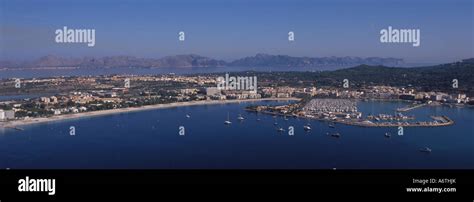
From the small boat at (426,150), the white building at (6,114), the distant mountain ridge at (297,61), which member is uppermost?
the distant mountain ridge at (297,61)

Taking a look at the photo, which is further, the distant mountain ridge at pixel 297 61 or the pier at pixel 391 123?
the distant mountain ridge at pixel 297 61

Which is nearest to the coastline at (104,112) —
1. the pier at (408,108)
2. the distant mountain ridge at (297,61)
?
the pier at (408,108)

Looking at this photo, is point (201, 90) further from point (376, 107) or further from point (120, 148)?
point (120, 148)

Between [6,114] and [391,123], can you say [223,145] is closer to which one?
[391,123]

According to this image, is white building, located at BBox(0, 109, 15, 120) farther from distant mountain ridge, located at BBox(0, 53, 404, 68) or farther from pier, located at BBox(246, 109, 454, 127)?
distant mountain ridge, located at BBox(0, 53, 404, 68)

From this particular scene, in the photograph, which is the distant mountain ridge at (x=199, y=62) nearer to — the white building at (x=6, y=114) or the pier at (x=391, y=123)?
the pier at (x=391, y=123)
